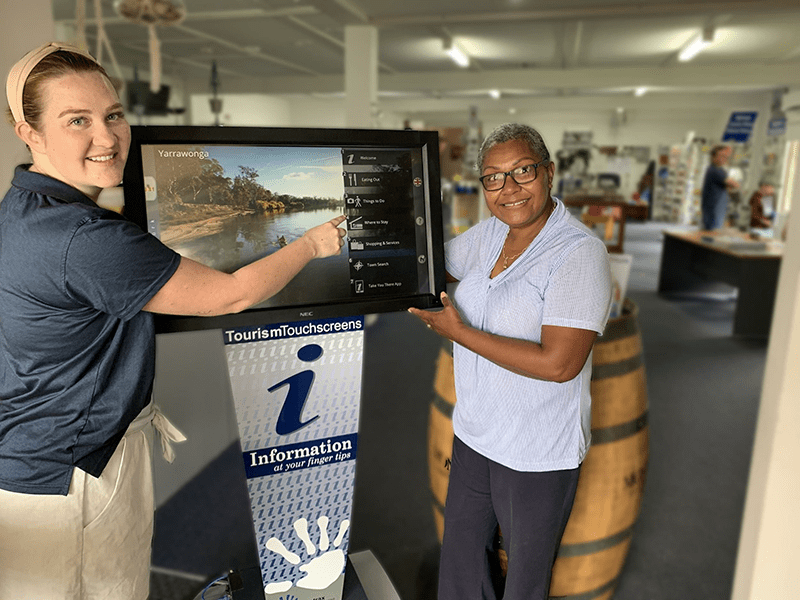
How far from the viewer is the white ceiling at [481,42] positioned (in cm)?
647

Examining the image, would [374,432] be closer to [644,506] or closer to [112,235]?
[644,506]

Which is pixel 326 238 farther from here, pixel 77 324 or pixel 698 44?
pixel 698 44

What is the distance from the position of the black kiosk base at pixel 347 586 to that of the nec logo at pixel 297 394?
0.62m

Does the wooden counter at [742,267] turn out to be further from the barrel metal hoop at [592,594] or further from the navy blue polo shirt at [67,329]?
the navy blue polo shirt at [67,329]

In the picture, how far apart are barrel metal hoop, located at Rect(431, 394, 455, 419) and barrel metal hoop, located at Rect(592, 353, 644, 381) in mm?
488

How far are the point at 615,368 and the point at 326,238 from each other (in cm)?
105

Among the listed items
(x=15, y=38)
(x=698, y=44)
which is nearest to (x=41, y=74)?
(x=15, y=38)

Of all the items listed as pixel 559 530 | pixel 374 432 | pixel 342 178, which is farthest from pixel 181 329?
pixel 374 432

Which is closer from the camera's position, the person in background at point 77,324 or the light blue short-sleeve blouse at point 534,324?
the person in background at point 77,324

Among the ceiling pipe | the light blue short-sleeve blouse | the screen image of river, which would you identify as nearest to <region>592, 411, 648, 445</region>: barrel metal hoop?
the light blue short-sleeve blouse

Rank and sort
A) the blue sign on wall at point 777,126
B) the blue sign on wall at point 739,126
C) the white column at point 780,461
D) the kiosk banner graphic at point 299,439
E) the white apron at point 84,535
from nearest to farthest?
1. the white column at point 780,461
2. the white apron at point 84,535
3. the kiosk banner graphic at point 299,439
4. the blue sign on wall at point 777,126
5. the blue sign on wall at point 739,126

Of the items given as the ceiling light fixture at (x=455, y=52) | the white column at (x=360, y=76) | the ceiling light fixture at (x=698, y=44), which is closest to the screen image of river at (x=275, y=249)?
the white column at (x=360, y=76)

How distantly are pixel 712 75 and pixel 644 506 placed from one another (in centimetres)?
1039

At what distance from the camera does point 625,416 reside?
1907mm
